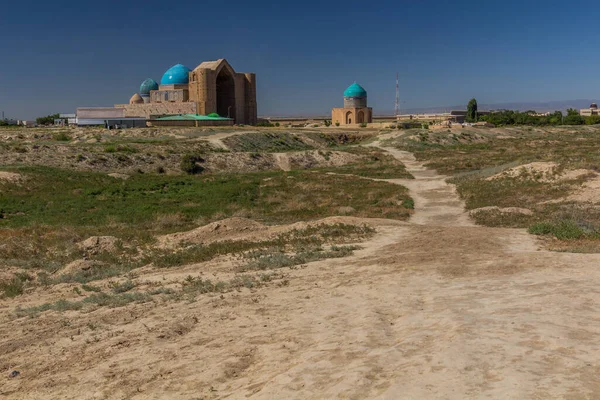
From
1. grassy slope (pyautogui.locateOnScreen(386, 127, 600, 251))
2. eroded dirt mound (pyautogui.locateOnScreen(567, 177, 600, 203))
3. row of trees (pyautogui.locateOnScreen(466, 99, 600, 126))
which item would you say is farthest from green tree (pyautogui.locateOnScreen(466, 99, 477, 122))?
eroded dirt mound (pyautogui.locateOnScreen(567, 177, 600, 203))

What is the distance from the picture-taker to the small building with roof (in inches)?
3263

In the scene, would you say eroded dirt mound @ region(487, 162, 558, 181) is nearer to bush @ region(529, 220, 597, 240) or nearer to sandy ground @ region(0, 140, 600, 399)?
bush @ region(529, 220, 597, 240)

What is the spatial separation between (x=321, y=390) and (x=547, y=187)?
22.0 meters

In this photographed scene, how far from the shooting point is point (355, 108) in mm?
83125

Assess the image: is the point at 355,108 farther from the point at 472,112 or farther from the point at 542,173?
the point at 542,173

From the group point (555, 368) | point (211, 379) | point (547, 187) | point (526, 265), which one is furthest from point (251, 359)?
point (547, 187)

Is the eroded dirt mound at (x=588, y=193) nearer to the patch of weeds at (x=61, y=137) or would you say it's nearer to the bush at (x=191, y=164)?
the bush at (x=191, y=164)

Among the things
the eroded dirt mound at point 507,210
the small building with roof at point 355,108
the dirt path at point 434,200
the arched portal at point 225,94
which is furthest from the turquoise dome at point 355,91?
the eroded dirt mound at point 507,210

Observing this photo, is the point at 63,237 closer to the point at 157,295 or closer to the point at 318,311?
the point at 157,295

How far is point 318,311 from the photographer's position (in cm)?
906

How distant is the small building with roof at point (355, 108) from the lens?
82875mm

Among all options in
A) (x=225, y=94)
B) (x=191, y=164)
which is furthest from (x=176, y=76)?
(x=191, y=164)

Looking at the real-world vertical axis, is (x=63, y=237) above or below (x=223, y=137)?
below

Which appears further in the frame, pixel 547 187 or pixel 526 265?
pixel 547 187
